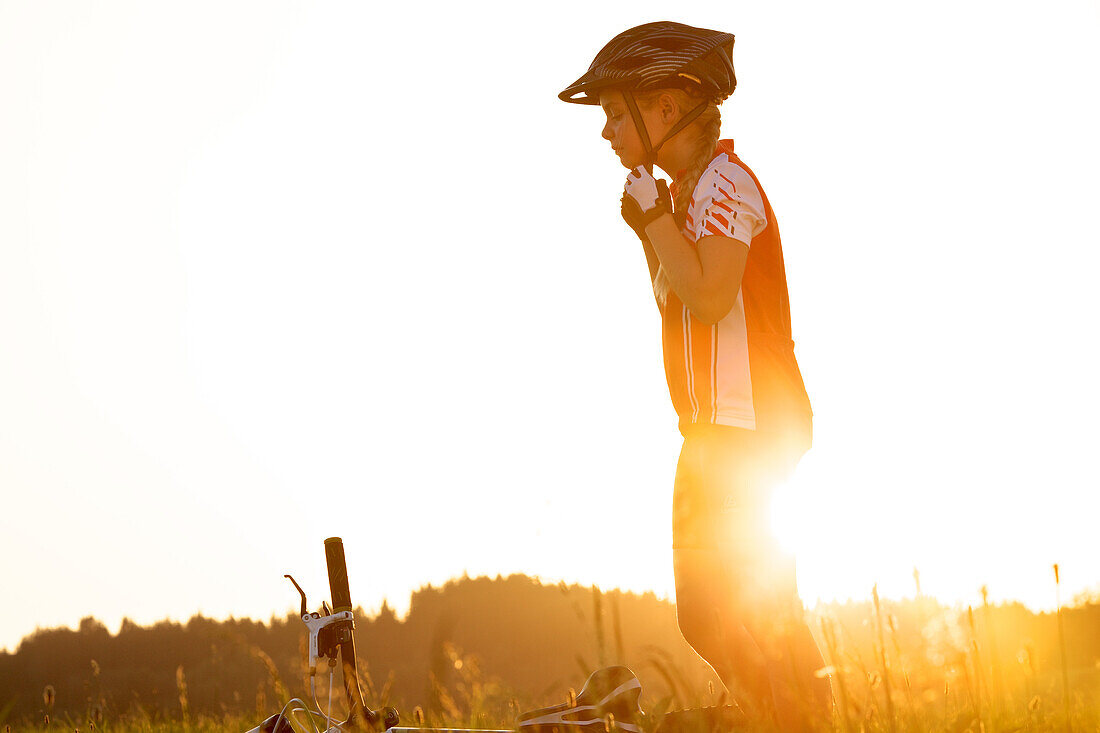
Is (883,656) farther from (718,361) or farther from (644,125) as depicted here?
(644,125)

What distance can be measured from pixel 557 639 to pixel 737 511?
62.2 ft

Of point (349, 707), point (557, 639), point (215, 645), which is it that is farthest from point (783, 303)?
point (557, 639)

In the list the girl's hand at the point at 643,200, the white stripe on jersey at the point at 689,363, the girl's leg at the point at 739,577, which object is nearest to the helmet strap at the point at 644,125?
the girl's hand at the point at 643,200

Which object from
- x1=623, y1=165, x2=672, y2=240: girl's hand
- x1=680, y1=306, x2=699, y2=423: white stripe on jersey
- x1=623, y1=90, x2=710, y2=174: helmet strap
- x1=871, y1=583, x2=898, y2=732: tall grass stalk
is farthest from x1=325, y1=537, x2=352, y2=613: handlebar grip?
x1=871, y1=583, x2=898, y2=732: tall grass stalk

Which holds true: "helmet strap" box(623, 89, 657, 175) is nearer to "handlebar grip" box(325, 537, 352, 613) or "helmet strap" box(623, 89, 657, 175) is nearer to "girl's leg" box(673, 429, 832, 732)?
"girl's leg" box(673, 429, 832, 732)

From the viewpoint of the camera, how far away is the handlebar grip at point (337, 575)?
498 cm

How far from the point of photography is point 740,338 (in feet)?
13.2

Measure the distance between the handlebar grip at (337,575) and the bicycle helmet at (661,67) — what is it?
2.32m

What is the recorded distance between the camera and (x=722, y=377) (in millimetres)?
3977

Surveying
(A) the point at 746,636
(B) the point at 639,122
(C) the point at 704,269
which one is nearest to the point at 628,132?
(B) the point at 639,122

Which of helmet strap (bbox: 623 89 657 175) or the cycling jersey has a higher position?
helmet strap (bbox: 623 89 657 175)

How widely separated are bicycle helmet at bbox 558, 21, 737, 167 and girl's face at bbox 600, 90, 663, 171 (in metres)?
0.04

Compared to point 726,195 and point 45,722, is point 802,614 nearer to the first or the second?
point 726,195

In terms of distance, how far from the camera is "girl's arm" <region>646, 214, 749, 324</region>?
384cm
